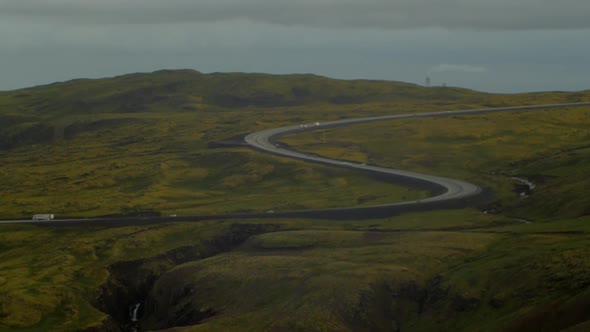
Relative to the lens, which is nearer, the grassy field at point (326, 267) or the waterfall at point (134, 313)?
the grassy field at point (326, 267)

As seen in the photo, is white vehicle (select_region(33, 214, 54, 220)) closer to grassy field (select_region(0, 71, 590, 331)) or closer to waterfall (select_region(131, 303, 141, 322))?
grassy field (select_region(0, 71, 590, 331))

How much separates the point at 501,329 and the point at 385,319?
1882 cm

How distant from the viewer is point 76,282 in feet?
409

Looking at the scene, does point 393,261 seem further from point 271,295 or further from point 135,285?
point 135,285

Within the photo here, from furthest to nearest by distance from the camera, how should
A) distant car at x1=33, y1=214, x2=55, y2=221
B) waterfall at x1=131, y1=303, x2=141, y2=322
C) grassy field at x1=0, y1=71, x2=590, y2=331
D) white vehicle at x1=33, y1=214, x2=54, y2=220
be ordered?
1. white vehicle at x1=33, y1=214, x2=54, y2=220
2. distant car at x1=33, y1=214, x2=55, y2=221
3. waterfall at x1=131, y1=303, x2=141, y2=322
4. grassy field at x1=0, y1=71, x2=590, y2=331

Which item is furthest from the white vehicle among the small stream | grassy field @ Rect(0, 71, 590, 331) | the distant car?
the small stream

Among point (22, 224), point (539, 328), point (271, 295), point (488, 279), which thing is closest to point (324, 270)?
point (271, 295)

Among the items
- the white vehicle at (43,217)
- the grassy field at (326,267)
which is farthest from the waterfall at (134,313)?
the white vehicle at (43,217)

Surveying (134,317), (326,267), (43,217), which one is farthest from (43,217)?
(326,267)

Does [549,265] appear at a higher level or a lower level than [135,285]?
higher

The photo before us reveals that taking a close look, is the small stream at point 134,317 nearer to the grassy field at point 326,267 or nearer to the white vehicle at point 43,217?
the grassy field at point 326,267

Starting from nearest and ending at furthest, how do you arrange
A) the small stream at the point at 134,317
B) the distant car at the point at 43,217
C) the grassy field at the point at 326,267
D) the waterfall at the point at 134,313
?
1. the grassy field at the point at 326,267
2. the small stream at the point at 134,317
3. the waterfall at the point at 134,313
4. the distant car at the point at 43,217

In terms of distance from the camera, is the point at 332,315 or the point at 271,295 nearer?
the point at 332,315

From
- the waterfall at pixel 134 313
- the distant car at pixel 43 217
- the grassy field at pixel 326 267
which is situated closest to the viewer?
the grassy field at pixel 326 267
